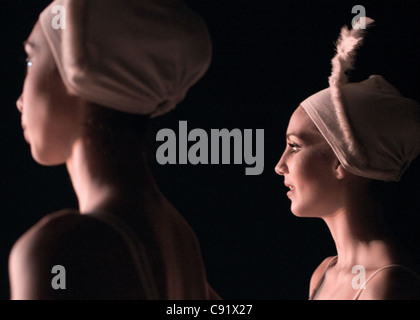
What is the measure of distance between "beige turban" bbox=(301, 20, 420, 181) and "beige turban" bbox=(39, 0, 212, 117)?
2.54 ft

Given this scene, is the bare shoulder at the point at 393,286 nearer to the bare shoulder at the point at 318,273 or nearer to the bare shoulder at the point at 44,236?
the bare shoulder at the point at 318,273

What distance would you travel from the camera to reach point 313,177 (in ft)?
6.93

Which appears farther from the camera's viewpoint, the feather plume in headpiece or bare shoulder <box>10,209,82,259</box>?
the feather plume in headpiece

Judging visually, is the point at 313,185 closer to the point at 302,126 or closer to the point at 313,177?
the point at 313,177

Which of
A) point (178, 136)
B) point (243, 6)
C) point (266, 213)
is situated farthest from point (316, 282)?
point (243, 6)

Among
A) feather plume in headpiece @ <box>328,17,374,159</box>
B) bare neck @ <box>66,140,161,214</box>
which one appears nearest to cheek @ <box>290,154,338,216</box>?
feather plume in headpiece @ <box>328,17,374,159</box>

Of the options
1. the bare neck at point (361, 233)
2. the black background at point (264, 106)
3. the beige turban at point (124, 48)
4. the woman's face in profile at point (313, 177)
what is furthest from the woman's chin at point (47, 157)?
the bare neck at point (361, 233)

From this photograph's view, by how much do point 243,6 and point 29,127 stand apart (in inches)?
Result: 40.6

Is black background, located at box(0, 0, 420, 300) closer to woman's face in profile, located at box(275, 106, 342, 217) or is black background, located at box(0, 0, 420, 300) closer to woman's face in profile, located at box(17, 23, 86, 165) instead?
woman's face in profile, located at box(275, 106, 342, 217)

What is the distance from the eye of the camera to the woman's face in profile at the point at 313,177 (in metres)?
2.11

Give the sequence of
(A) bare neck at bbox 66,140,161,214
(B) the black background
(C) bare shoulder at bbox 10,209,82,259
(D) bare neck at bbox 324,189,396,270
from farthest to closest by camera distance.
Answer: (B) the black background → (D) bare neck at bbox 324,189,396,270 → (A) bare neck at bbox 66,140,161,214 → (C) bare shoulder at bbox 10,209,82,259

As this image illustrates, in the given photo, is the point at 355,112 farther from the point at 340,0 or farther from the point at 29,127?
the point at 29,127

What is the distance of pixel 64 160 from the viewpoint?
55.1 inches

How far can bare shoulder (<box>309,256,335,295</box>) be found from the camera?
2.30 meters
